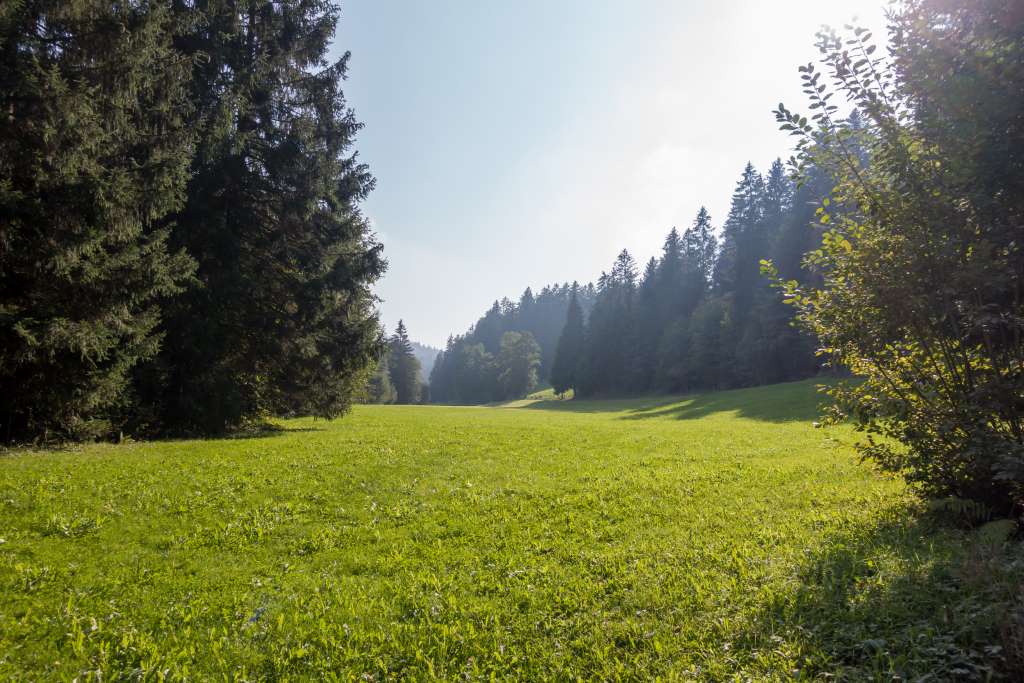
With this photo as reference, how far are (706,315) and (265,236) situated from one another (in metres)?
53.2

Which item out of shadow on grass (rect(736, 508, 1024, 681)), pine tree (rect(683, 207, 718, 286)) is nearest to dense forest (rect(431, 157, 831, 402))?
pine tree (rect(683, 207, 718, 286))

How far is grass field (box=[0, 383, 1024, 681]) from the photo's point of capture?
4355 millimetres

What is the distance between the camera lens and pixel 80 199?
12281mm

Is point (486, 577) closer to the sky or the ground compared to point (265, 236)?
closer to the ground

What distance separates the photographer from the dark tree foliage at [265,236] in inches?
719

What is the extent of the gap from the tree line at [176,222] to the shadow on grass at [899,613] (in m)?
16.1

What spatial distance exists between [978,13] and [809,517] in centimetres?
704

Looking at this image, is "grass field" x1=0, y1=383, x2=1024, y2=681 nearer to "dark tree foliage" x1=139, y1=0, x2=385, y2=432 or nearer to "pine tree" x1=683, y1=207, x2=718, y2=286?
"dark tree foliage" x1=139, y1=0, x2=385, y2=432

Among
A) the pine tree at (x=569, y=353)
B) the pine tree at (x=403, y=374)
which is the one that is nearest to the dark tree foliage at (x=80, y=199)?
the pine tree at (x=569, y=353)

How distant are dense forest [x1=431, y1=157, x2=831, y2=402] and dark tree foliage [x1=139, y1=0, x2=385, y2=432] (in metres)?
36.9

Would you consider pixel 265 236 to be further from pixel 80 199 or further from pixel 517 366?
pixel 517 366

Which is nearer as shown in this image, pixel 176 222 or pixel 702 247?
pixel 176 222

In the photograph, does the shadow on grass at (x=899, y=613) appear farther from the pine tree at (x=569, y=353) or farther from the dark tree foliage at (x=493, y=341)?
the dark tree foliage at (x=493, y=341)

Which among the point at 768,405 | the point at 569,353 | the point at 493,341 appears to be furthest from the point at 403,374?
the point at 768,405
